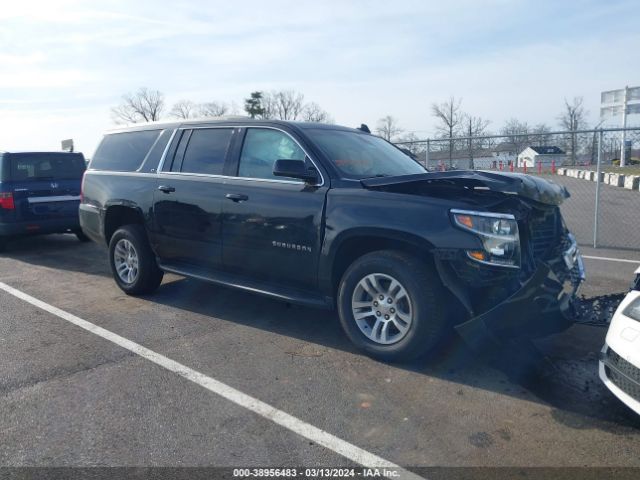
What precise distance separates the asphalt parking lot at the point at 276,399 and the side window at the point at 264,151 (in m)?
1.44

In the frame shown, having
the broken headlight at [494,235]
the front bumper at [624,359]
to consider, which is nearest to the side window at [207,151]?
the broken headlight at [494,235]

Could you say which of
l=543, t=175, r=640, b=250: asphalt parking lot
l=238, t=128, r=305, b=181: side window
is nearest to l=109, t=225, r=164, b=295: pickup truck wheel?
l=238, t=128, r=305, b=181: side window

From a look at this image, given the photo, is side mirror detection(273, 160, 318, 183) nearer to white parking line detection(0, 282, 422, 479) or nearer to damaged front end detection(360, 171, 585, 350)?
damaged front end detection(360, 171, 585, 350)

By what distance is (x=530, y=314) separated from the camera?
12.2 ft

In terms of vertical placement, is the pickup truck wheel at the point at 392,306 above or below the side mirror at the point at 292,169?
below

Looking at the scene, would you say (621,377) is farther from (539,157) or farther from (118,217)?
(539,157)

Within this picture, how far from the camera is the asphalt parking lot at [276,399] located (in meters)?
2.99

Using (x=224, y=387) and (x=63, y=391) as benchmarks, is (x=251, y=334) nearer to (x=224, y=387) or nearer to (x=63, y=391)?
(x=224, y=387)

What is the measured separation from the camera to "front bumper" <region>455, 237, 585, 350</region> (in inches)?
144

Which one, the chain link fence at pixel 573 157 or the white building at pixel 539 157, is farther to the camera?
the white building at pixel 539 157

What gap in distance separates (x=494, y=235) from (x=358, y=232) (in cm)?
98

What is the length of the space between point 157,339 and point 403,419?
2.44 meters

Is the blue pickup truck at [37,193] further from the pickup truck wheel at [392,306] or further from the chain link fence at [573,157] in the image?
the pickup truck wheel at [392,306]

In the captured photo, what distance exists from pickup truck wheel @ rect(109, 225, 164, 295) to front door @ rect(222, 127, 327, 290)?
1288 mm
